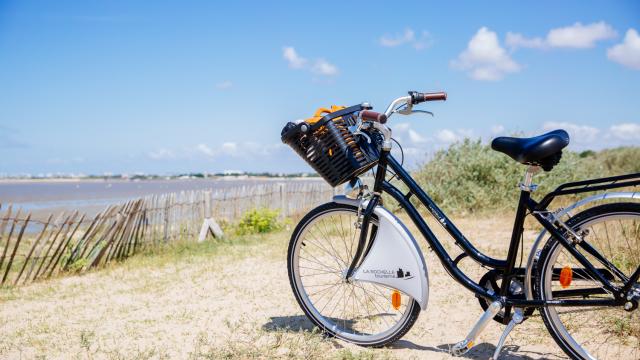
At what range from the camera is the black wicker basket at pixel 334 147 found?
9.83ft

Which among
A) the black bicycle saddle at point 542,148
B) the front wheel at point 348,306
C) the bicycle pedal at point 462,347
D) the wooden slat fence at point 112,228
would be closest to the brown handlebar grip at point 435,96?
the black bicycle saddle at point 542,148

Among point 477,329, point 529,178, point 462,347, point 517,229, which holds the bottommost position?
point 462,347

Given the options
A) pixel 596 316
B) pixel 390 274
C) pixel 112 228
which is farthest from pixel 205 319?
pixel 112 228

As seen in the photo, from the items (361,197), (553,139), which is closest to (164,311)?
(361,197)

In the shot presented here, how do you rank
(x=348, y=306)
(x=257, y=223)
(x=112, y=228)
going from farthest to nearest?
(x=257, y=223) → (x=112, y=228) → (x=348, y=306)

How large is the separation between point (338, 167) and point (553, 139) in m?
1.14

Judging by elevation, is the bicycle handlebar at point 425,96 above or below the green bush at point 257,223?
above

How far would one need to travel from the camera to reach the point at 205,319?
4.17 metres

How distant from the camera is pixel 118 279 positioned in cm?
643

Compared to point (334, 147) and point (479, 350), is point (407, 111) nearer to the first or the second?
point (334, 147)

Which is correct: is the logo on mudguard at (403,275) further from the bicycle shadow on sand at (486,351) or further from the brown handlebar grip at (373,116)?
the brown handlebar grip at (373,116)

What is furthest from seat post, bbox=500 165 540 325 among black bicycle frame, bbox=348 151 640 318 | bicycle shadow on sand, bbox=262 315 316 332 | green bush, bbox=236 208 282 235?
green bush, bbox=236 208 282 235

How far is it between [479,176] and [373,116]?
8.46 metres

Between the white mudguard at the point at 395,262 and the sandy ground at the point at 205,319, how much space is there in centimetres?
42
